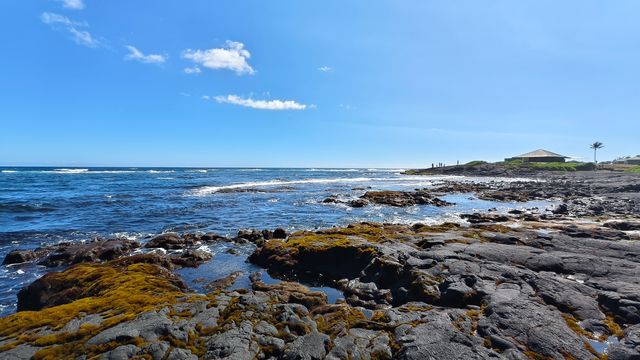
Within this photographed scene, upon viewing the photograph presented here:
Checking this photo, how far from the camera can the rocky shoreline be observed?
20.7 ft

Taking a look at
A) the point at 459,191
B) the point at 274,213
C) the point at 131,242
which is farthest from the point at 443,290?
the point at 459,191

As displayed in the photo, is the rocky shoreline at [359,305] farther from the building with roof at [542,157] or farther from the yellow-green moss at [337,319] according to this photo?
the building with roof at [542,157]

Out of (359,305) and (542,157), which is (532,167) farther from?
(359,305)

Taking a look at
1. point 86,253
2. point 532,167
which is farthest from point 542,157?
point 86,253

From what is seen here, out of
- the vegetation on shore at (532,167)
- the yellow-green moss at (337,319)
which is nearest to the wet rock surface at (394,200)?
the yellow-green moss at (337,319)

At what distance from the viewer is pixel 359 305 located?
30.9ft

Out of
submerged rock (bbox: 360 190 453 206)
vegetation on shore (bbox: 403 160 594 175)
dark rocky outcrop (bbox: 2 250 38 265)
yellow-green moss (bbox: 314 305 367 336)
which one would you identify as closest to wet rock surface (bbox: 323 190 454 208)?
submerged rock (bbox: 360 190 453 206)

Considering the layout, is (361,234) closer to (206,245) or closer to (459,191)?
(206,245)

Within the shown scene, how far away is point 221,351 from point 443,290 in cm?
639

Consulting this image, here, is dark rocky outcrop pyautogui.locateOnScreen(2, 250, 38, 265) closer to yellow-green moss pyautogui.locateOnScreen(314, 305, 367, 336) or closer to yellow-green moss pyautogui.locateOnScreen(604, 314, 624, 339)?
yellow-green moss pyautogui.locateOnScreen(314, 305, 367, 336)

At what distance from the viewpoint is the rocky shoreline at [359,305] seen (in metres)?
6.32

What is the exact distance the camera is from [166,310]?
24.8 ft

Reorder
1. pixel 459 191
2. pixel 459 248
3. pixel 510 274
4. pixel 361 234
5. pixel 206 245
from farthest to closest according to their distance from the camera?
pixel 459 191 → pixel 206 245 → pixel 361 234 → pixel 459 248 → pixel 510 274

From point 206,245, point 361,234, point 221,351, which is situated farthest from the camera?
point 206,245
